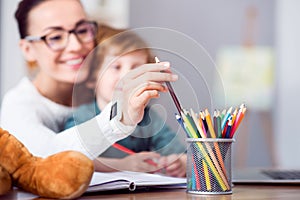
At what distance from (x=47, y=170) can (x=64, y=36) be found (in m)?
0.46

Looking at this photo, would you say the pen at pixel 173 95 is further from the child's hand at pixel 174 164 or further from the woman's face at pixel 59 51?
the woman's face at pixel 59 51

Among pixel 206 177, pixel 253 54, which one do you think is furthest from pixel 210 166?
pixel 253 54

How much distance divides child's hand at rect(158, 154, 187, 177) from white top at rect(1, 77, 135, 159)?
0.07 m

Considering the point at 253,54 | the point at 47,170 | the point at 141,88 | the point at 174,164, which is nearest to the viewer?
the point at 47,170

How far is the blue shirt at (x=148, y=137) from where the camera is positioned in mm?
736

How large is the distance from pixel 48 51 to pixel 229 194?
0.50 metres

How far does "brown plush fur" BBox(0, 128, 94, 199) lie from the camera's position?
1.90ft

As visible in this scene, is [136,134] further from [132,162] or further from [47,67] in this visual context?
[47,67]

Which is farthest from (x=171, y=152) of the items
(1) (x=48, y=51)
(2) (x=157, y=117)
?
(1) (x=48, y=51)

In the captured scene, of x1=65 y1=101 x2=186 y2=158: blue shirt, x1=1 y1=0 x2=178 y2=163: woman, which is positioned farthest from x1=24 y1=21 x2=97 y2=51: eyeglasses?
x1=65 y1=101 x2=186 y2=158: blue shirt

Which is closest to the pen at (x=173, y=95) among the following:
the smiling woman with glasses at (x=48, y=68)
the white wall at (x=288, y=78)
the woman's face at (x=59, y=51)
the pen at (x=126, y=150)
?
the pen at (x=126, y=150)

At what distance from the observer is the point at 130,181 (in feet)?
2.25

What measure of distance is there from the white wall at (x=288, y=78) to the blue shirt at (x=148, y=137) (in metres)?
2.31

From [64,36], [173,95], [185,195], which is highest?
[64,36]
